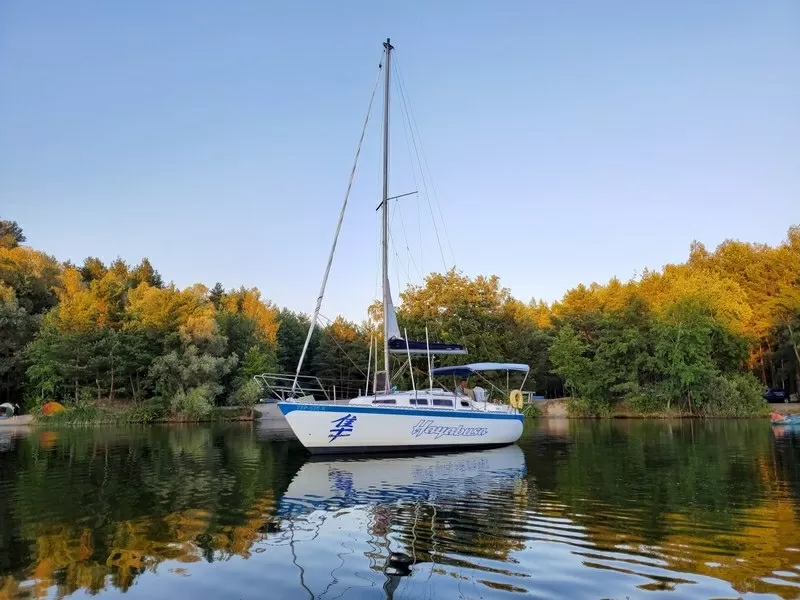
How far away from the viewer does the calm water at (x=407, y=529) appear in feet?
22.9

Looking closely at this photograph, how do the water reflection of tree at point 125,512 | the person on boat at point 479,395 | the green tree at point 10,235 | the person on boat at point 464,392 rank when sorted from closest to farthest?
the water reflection of tree at point 125,512, the person on boat at point 464,392, the person on boat at point 479,395, the green tree at point 10,235

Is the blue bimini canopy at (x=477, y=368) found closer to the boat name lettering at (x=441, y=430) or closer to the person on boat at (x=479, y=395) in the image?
the person on boat at (x=479, y=395)

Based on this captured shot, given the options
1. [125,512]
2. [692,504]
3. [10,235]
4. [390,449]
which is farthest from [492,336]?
[10,235]

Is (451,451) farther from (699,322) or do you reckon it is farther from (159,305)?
(159,305)

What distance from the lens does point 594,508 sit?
11.1 m

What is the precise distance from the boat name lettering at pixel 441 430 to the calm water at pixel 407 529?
2170mm

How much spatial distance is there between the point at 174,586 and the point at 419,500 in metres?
6.09

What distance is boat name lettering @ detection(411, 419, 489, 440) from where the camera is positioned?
69.6 ft

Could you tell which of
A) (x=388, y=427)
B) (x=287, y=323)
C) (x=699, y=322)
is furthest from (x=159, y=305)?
(x=699, y=322)

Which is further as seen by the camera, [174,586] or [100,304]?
[100,304]

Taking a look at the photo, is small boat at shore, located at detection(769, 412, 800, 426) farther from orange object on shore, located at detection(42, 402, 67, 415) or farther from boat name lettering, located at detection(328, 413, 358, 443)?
orange object on shore, located at detection(42, 402, 67, 415)

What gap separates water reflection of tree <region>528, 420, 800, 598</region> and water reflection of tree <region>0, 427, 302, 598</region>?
5.89 metres

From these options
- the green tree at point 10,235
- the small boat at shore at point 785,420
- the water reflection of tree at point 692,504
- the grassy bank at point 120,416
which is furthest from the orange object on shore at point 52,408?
the small boat at shore at point 785,420

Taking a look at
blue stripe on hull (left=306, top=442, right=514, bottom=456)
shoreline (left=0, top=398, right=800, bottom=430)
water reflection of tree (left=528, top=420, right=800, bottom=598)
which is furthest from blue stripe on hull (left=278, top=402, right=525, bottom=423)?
shoreline (left=0, top=398, right=800, bottom=430)
